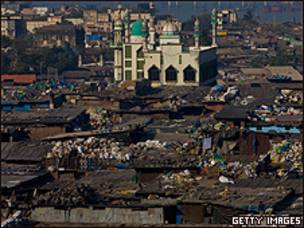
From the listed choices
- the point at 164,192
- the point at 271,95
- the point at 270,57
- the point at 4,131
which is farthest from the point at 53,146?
the point at 270,57

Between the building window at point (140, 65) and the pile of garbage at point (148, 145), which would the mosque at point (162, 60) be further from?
the pile of garbage at point (148, 145)

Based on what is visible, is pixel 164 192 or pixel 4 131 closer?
pixel 164 192

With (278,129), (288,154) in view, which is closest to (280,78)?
(278,129)

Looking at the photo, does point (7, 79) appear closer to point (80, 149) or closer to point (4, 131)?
point (4, 131)

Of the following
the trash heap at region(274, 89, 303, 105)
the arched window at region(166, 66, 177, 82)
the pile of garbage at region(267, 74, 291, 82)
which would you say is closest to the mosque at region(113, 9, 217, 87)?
the arched window at region(166, 66, 177, 82)

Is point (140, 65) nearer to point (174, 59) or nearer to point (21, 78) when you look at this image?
point (174, 59)

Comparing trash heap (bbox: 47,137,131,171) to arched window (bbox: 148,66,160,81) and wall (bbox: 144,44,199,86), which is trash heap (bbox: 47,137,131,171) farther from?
arched window (bbox: 148,66,160,81)

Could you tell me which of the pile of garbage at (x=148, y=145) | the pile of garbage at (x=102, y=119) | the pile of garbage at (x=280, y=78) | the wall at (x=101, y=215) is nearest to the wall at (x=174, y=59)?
the pile of garbage at (x=280, y=78)
